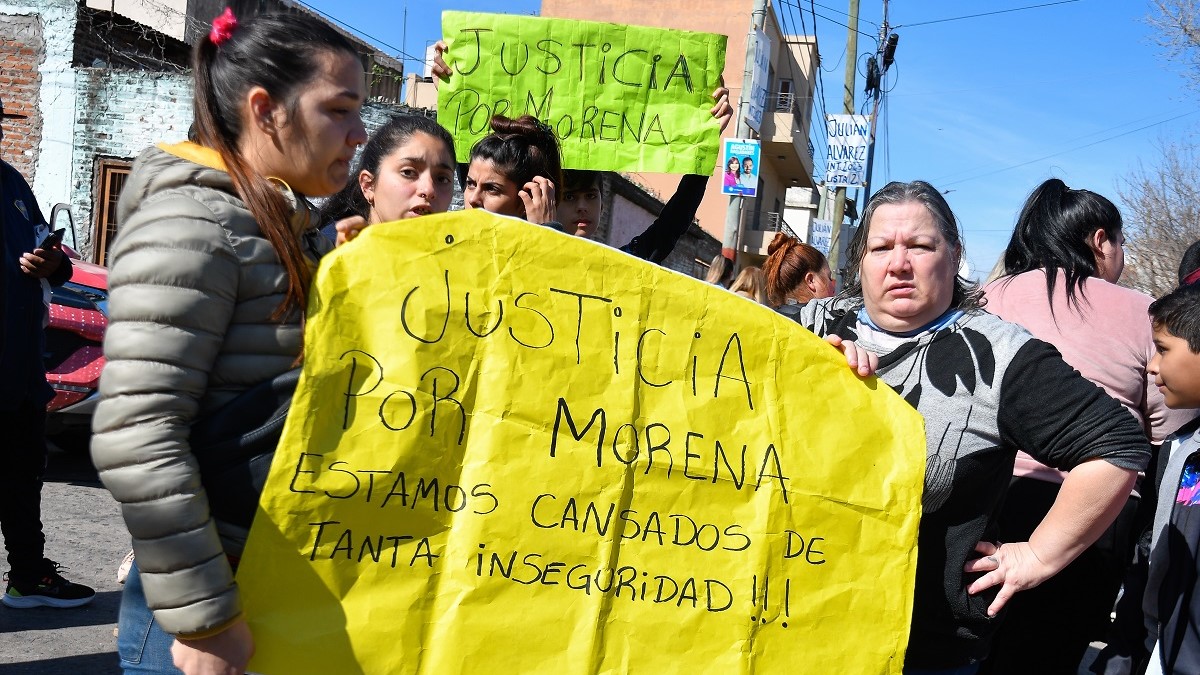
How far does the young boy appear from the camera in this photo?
271cm

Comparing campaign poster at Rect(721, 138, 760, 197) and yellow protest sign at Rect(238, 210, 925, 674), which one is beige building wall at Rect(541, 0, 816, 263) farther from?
yellow protest sign at Rect(238, 210, 925, 674)

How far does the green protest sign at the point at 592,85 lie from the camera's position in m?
3.72

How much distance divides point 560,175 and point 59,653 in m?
2.78

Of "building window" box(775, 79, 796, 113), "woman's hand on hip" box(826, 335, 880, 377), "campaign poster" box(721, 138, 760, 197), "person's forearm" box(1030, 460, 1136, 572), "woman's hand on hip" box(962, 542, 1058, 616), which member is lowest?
"woman's hand on hip" box(962, 542, 1058, 616)

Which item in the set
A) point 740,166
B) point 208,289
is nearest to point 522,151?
point 208,289

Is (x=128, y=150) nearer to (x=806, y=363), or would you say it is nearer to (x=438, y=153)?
(x=438, y=153)

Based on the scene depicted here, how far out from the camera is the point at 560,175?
331 centimetres

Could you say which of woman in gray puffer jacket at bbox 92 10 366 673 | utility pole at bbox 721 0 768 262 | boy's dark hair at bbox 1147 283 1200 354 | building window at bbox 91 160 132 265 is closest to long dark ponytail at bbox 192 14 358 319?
woman in gray puffer jacket at bbox 92 10 366 673

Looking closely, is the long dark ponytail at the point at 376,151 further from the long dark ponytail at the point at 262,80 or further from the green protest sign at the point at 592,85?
the long dark ponytail at the point at 262,80

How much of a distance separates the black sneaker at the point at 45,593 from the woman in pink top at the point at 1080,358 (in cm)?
379

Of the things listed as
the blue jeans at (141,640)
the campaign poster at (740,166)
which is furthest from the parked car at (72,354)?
the campaign poster at (740,166)

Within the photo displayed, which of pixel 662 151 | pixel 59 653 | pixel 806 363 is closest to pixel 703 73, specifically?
pixel 662 151

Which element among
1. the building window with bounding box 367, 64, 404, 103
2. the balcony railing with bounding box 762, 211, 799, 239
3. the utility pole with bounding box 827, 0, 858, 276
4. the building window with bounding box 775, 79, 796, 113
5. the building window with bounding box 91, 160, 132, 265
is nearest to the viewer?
the building window with bounding box 91, 160, 132, 265

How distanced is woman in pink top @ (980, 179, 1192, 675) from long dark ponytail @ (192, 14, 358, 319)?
7.21 ft
